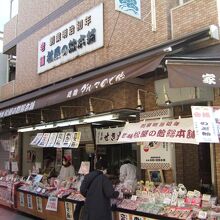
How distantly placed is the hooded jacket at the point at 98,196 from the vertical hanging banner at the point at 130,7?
412 cm

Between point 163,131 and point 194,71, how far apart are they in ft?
5.92

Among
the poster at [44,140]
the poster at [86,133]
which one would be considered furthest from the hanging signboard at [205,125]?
the poster at [86,133]

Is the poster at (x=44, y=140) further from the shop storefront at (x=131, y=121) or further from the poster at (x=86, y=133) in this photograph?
the poster at (x=86, y=133)

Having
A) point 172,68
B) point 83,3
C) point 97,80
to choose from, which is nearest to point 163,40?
point 97,80

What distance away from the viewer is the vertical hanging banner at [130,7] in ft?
28.6

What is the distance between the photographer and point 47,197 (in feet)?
37.3

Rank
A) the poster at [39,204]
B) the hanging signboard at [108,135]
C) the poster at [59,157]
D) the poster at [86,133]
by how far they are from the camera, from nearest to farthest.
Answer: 1. the hanging signboard at [108,135]
2. the poster at [39,204]
3. the poster at [86,133]
4. the poster at [59,157]

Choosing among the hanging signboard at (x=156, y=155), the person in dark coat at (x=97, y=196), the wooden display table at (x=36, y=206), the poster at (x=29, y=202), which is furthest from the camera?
the poster at (x=29, y=202)

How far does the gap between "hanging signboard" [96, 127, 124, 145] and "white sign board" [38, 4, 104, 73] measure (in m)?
2.80

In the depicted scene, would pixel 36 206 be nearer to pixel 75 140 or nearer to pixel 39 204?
pixel 39 204

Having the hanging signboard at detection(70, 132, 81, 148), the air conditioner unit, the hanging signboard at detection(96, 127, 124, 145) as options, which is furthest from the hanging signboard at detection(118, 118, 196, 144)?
the hanging signboard at detection(70, 132, 81, 148)

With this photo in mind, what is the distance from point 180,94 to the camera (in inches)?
364

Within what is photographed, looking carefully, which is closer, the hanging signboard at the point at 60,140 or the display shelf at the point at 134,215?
the display shelf at the point at 134,215

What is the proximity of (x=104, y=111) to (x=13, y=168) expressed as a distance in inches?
330
